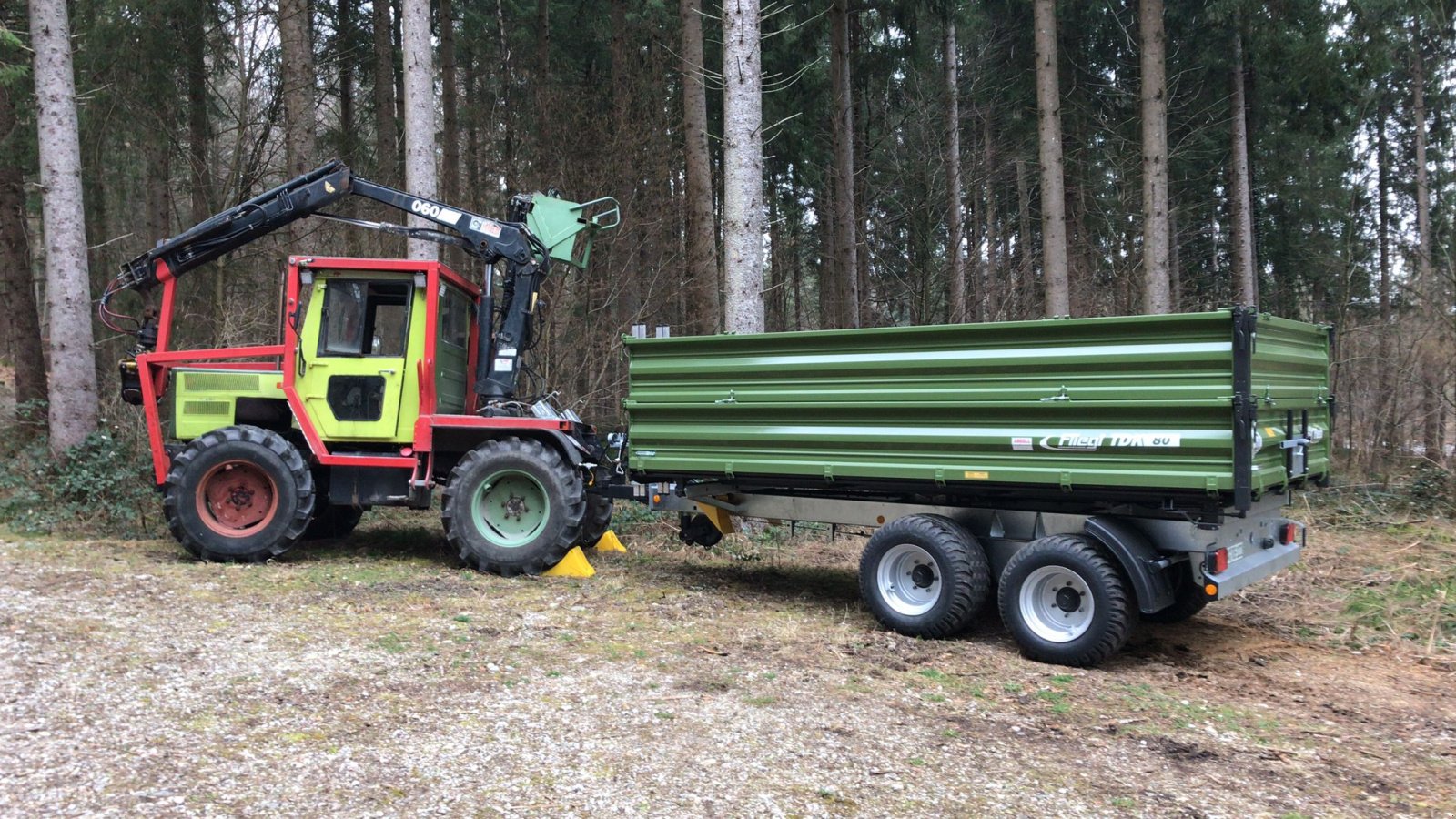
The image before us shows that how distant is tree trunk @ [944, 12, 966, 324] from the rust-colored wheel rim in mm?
9737

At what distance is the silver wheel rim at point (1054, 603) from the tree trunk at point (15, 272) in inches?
551

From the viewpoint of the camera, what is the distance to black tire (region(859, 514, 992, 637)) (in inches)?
242

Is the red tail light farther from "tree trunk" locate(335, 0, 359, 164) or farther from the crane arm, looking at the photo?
"tree trunk" locate(335, 0, 359, 164)

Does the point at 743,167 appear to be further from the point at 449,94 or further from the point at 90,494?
the point at 449,94

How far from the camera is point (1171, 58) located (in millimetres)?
20797

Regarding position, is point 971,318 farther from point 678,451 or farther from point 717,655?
point 717,655

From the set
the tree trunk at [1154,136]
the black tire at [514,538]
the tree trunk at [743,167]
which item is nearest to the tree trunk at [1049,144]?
the tree trunk at [1154,136]

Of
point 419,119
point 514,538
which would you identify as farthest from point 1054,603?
point 419,119

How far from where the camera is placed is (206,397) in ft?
27.6

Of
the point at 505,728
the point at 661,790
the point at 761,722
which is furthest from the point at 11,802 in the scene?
the point at 761,722

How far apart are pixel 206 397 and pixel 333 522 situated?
1726mm

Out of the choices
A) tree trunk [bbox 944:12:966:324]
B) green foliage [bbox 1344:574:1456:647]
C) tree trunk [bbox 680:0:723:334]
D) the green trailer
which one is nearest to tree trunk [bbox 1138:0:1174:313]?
tree trunk [bbox 944:12:966:324]

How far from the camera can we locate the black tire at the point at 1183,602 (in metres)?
6.17

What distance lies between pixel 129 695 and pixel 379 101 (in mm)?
14672
